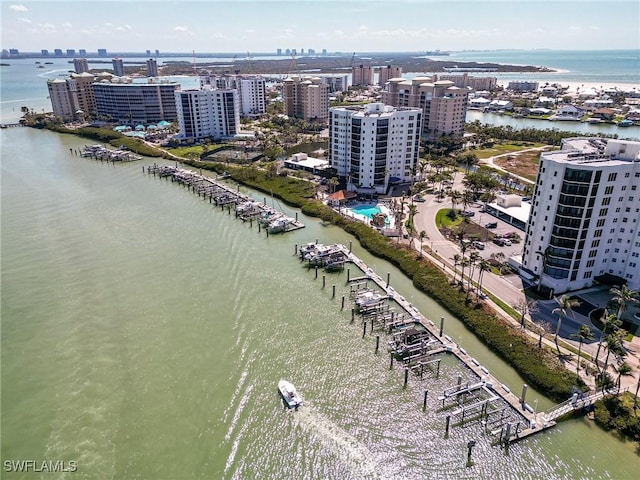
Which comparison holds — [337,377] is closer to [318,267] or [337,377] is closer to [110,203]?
[318,267]

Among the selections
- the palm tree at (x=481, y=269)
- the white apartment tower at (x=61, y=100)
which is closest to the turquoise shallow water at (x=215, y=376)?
the palm tree at (x=481, y=269)

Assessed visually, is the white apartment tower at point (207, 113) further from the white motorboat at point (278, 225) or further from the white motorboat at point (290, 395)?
the white motorboat at point (290, 395)

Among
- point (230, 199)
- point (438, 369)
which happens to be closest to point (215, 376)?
point (438, 369)

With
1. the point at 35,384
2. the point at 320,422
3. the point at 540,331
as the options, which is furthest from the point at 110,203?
the point at 540,331

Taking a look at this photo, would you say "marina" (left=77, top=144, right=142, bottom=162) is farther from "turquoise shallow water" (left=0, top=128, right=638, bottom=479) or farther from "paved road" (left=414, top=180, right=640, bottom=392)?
"paved road" (left=414, top=180, right=640, bottom=392)

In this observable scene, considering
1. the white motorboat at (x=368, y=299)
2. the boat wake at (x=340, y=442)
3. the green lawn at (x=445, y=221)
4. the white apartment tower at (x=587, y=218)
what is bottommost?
the boat wake at (x=340, y=442)

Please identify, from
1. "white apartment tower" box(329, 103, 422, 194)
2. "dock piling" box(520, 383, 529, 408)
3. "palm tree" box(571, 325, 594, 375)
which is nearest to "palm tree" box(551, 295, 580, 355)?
"palm tree" box(571, 325, 594, 375)
